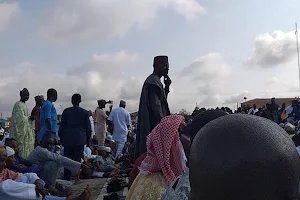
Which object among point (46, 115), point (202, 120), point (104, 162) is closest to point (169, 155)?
point (202, 120)

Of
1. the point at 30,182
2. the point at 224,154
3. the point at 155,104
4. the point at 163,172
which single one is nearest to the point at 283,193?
the point at 224,154

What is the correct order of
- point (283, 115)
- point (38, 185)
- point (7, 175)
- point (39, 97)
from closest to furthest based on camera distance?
1. point (38, 185)
2. point (7, 175)
3. point (39, 97)
4. point (283, 115)

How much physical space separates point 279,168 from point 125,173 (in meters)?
7.31

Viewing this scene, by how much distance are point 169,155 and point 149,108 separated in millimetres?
2024

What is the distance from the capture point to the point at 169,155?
10.2 ft

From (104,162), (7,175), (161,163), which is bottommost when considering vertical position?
(104,162)

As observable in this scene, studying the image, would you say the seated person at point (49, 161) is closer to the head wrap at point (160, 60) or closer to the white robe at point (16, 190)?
the white robe at point (16, 190)

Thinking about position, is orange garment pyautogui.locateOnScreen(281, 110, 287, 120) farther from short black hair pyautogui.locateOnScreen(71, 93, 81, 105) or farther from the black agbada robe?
the black agbada robe

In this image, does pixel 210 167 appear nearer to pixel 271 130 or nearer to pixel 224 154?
pixel 224 154

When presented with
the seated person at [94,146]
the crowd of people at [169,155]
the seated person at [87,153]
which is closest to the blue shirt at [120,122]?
the seated person at [87,153]

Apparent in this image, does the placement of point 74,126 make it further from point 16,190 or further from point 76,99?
point 16,190

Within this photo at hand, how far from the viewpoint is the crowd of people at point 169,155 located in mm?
954

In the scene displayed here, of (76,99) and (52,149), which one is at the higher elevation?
(76,99)

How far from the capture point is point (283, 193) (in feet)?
3.17
